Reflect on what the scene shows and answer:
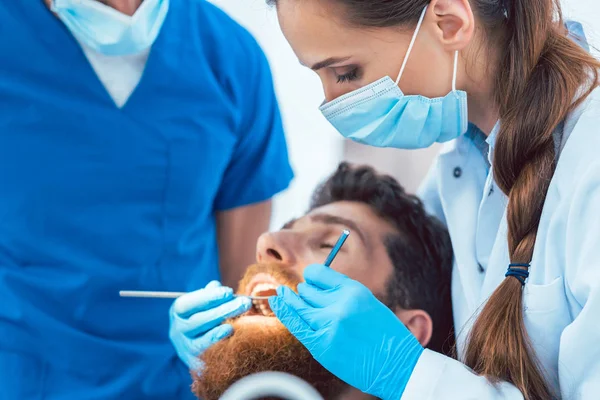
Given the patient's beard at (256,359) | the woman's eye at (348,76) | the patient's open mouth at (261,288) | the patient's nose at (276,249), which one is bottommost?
the patient's beard at (256,359)

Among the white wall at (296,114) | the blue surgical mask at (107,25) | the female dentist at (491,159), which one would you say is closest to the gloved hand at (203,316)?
the female dentist at (491,159)

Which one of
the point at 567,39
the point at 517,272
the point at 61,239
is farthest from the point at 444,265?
the point at 61,239

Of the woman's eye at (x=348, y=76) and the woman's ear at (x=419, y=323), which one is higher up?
the woman's eye at (x=348, y=76)

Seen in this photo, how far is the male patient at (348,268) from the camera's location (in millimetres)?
1529

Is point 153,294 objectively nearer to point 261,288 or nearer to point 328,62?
point 261,288

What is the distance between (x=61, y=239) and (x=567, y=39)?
1245 millimetres

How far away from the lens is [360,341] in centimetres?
126

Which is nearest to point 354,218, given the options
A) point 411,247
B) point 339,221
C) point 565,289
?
point 339,221

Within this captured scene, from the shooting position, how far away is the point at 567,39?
1.42 metres

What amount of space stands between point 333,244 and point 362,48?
605 mm

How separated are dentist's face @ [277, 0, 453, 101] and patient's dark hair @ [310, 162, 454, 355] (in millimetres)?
565

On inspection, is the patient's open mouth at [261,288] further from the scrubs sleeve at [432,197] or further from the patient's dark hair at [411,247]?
the scrubs sleeve at [432,197]

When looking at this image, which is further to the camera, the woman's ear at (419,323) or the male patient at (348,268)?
the woman's ear at (419,323)

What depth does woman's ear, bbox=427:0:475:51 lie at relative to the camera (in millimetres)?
1341
